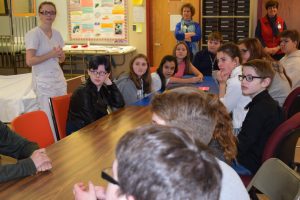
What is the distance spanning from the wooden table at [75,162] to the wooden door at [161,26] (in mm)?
4601

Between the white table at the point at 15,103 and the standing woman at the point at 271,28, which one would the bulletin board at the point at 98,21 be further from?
the white table at the point at 15,103

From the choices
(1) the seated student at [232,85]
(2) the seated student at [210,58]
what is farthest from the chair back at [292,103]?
(2) the seated student at [210,58]

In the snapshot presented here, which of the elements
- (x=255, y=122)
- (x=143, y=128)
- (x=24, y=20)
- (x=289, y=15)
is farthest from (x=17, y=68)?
(x=143, y=128)

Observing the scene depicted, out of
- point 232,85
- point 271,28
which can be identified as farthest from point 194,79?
point 271,28

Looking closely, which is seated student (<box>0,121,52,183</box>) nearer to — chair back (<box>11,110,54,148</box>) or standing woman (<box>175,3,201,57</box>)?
chair back (<box>11,110,54,148</box>)

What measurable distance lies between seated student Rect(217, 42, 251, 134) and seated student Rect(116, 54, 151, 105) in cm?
70

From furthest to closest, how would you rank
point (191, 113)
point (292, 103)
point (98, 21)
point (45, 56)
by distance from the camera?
point (98, 21), point (45, 56), point (292, 103), point (191, 113)

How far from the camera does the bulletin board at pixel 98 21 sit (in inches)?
301

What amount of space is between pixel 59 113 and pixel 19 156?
2.43ft

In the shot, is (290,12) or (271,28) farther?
(290,12)

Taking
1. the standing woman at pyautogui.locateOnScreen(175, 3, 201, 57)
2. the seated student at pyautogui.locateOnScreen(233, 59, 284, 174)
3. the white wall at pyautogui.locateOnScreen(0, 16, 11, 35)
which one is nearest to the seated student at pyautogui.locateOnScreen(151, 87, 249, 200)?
the seated student at pyautogui.locateOnScreen(233, 59, 284, 174)

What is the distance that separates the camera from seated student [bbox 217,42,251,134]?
10.1ft

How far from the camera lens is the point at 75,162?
2090 mm

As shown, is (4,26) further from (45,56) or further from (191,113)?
(191,113)
